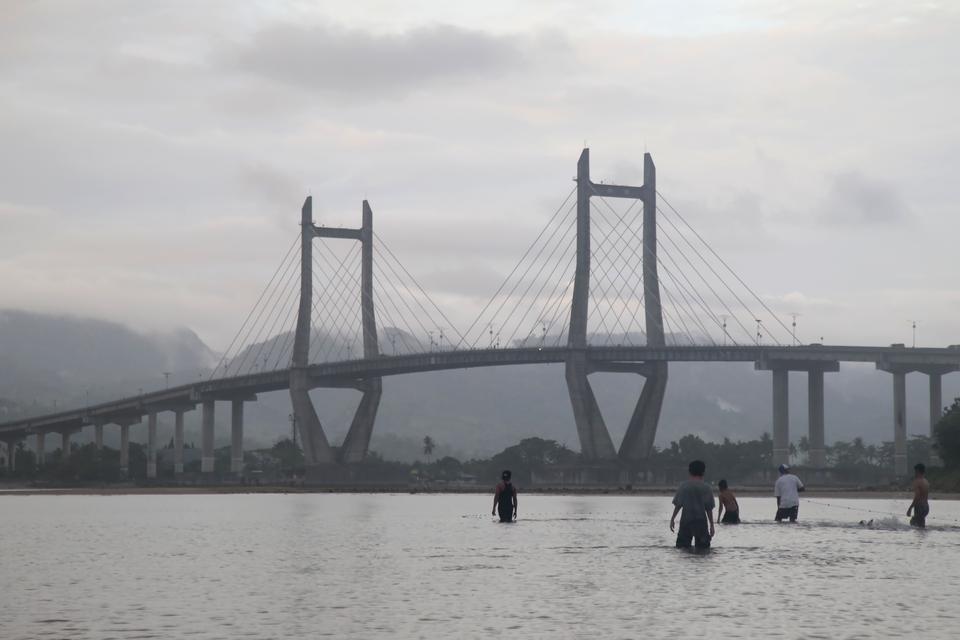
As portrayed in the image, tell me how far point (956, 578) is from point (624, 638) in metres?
9.49

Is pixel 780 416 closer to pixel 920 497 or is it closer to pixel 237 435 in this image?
pixel 237 435

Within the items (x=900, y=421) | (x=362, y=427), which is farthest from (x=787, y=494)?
(x=362, y=427)

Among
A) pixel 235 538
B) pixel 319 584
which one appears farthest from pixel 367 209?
pixel 319 584

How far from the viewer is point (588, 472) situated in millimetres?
130750

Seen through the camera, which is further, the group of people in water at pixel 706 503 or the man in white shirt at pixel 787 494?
the man in white shirt at pixel 787 494

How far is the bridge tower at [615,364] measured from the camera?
129250 mm

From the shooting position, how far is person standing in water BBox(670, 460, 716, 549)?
89.9 feet

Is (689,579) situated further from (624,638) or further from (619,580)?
(624,638)

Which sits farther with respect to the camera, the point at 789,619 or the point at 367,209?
the point at 367,209

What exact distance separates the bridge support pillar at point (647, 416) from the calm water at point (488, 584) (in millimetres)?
88258

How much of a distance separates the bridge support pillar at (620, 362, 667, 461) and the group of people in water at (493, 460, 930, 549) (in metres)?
83.7

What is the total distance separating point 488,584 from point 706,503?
4.64 meters

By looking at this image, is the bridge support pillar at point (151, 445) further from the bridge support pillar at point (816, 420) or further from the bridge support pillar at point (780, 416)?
the bridge support pillar at point (816, 420)

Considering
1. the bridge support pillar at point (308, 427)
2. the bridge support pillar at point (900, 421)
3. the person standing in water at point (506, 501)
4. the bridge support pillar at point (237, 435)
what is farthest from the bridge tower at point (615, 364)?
the person standing in water at point (506, 501)
